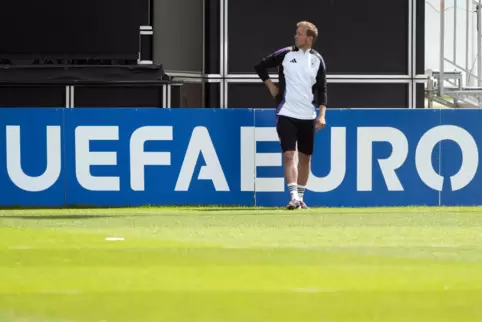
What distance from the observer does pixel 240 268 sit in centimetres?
812

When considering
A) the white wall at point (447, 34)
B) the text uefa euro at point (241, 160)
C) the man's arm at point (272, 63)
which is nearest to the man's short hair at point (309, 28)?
the man's arm at point (272, 63)

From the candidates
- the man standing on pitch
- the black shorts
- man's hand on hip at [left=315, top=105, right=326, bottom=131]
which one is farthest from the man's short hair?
the black shorts

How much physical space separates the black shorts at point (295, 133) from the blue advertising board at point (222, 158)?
0.67 m

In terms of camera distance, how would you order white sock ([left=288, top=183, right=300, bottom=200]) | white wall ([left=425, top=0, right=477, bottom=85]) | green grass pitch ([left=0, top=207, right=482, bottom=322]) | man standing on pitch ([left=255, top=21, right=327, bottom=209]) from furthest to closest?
white wall ([left=425, top=0, right=477, bottom=85]) → man standing on pitch ([left=255, top=21, right=327, bottom=209]) → white sock ([left=288, top=183, right=300, bottom=200]) → green grass pitch ([left=0, top=207, right=482, bottom=322])

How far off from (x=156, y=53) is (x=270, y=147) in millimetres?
5161

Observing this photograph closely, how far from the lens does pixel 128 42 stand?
62.8 ft

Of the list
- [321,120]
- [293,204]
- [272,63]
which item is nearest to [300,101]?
[321,120]

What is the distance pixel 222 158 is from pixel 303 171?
1019 mm

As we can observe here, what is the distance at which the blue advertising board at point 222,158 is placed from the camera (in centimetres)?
1425

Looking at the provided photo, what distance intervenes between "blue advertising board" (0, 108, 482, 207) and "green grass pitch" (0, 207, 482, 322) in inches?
61.2

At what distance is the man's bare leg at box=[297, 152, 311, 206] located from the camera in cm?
1374

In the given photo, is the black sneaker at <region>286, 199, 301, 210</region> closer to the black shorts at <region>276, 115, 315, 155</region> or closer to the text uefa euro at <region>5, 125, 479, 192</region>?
the black shorts at <region>276, 115, 315, 155</region>

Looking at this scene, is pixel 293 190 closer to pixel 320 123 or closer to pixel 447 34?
pixel 320 123

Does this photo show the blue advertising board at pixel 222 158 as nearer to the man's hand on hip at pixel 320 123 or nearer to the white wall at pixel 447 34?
the man's hand on hip at pixel 320 123
